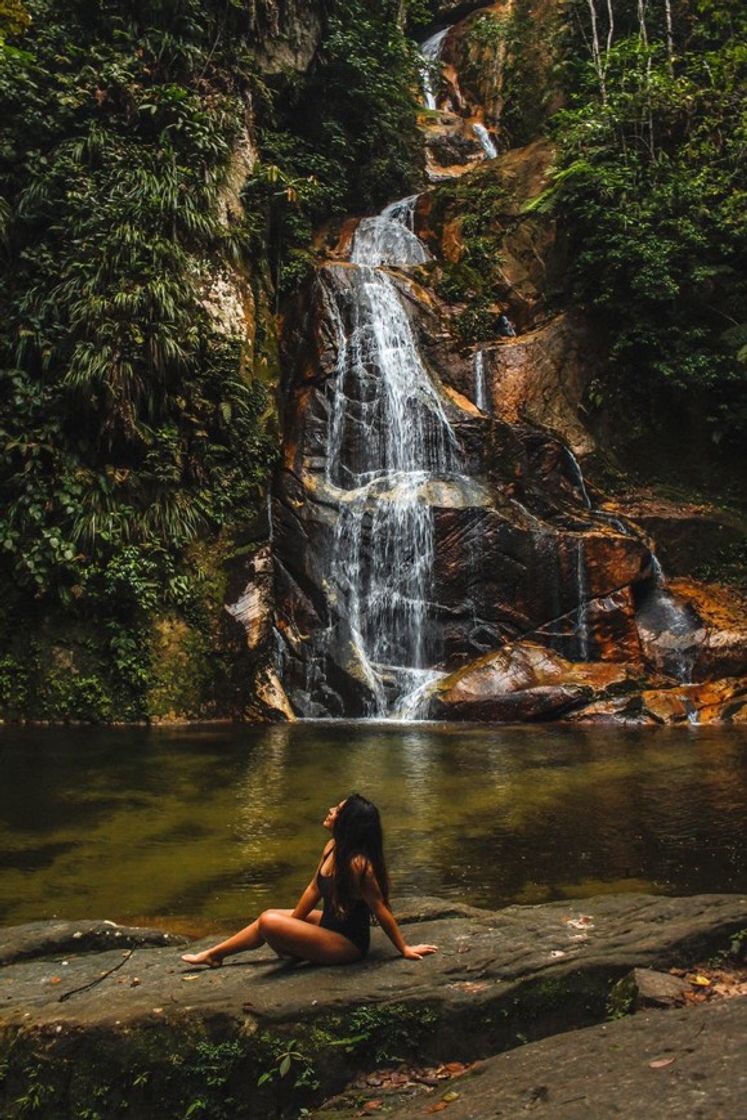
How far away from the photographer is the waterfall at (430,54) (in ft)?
79.4

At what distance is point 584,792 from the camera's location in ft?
24.3

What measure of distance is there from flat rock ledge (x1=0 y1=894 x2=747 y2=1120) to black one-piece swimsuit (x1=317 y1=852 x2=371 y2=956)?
0.09 metres

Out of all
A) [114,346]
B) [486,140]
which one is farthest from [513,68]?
[114,346]

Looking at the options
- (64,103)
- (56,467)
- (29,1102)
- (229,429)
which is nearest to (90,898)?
(29,1102)

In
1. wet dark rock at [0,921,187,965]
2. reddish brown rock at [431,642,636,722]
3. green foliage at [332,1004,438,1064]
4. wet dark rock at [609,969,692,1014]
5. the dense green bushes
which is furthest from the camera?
the dense green bushes

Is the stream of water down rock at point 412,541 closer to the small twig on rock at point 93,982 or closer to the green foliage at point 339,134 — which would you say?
the green foliage at point 339,134

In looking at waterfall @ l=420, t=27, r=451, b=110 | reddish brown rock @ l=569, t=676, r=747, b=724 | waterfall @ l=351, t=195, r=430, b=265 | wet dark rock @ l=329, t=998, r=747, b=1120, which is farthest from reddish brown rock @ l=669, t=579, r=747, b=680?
waterfall @ l=420, t=27, r=451, b=110

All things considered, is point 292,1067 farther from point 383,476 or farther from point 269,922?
point 383,476

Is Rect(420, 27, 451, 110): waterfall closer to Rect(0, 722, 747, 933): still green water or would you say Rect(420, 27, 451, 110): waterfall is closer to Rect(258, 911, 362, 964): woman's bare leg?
Rect(0, 722, 747, 933): still green water

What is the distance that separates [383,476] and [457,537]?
1769 millimetres

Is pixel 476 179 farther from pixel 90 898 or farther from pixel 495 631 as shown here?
pixel 90 898

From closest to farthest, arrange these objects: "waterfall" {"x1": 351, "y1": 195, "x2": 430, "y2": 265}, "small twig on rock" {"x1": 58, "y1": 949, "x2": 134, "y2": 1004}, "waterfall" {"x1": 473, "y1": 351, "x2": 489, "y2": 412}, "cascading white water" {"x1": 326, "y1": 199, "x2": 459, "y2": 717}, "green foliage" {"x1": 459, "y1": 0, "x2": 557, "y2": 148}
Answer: "small twig on rock" {"x1": 58, "y1": 949, "x2": 134, "y2": 1004}
"cascading white water" {"x1": 326, "y1": 199, "x2": 459, "y2": 717}
"waterfall" {"x1": 473, "y1": 351, "x2": 489, "y2": 412}
"waterfall" {"x1": 351, "y1": 195, "x2": 430, "y2": 265}
"green foliage" {"x1": 459, "y1": 0, "x2": 557, "y2": 148}

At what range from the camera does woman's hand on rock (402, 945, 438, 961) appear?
348 cm

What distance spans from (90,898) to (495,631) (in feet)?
28.3
